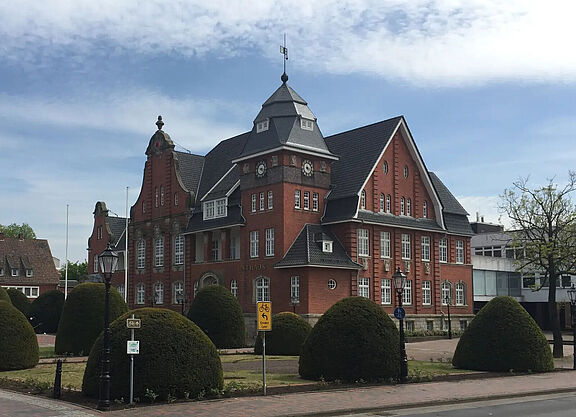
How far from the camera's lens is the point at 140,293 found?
65500 millimetres

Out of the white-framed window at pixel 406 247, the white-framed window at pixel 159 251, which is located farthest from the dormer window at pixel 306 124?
the white-framed window at pixel 159 251

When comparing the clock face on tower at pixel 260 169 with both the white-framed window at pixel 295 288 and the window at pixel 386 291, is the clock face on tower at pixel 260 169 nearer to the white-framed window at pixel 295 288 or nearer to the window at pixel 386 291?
the white-framed window at pixel 295 288

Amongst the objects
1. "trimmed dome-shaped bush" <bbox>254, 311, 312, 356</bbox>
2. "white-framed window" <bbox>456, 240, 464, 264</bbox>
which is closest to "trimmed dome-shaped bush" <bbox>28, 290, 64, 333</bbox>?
"trimmed dome-shaped bush" <bbox>254, 311, 312, 356</bbox>

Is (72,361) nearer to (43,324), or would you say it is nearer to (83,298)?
(83,298)

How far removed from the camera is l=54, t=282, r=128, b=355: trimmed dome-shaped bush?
34750 mm

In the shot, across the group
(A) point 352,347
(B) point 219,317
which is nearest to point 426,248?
(B) point 219,317

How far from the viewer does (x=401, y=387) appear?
23.6 meters

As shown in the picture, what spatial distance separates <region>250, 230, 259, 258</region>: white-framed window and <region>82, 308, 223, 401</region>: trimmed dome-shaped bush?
105 ft

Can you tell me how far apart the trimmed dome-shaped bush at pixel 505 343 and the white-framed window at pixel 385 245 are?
24.2m

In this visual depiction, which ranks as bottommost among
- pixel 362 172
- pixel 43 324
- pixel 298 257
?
pixel 43 324

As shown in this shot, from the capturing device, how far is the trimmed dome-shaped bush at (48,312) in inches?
2409

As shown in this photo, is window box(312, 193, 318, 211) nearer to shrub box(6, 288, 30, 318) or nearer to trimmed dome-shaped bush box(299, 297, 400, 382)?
shrub box(6, 288, 30, 318)

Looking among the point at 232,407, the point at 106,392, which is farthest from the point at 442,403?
the point at 106,392

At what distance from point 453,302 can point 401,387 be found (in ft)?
123
